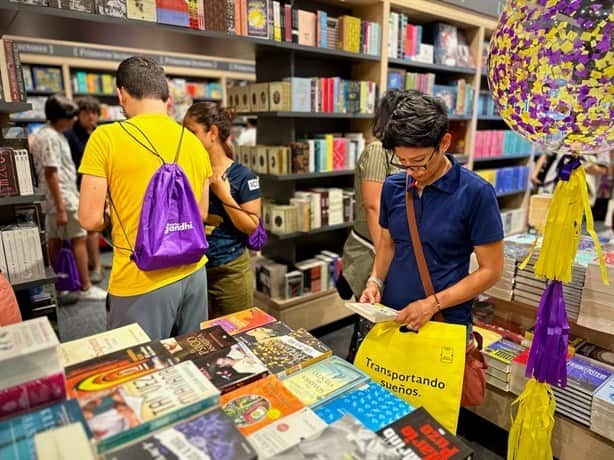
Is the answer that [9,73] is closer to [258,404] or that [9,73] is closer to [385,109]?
[385,109]

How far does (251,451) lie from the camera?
78cm

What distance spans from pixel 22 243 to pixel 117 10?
1.27 meters

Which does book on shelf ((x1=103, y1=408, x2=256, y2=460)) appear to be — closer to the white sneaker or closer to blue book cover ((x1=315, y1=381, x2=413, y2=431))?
blue book cover ((x1=315, y1=381, x2=413, y2=431))

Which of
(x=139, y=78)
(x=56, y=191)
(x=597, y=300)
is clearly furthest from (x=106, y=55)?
(x=597, y=300)

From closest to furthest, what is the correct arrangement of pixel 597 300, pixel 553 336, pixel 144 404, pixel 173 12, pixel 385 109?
1. pixel 144 404
2. pixel 553 336
3. pixel 597 300
4. pixel 385 109
5. pixel 173 12

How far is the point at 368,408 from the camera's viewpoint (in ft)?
3.40

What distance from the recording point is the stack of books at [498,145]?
456 centimetres

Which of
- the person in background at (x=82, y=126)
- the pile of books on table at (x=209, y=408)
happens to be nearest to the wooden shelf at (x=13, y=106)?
the pile of books on table at (x=209, y=408)

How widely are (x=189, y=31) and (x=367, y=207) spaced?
53.4 inches

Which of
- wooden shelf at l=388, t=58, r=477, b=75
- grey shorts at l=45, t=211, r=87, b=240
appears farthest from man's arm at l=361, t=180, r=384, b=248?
grey shorts at l=45, t=211, r=87, b=240

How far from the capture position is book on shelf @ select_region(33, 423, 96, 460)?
718mm

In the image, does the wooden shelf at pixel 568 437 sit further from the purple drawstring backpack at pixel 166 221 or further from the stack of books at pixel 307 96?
the stack of books at pixel 307 96

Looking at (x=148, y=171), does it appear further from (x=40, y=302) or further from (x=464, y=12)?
(x=464, y=12)

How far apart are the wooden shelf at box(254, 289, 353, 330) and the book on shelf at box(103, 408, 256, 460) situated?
2.31 meters
